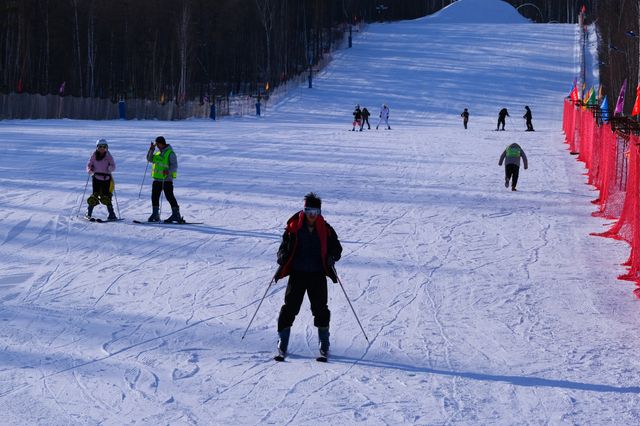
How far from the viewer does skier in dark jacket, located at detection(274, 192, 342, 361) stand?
24.9 ft

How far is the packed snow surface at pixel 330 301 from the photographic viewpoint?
6.78 m

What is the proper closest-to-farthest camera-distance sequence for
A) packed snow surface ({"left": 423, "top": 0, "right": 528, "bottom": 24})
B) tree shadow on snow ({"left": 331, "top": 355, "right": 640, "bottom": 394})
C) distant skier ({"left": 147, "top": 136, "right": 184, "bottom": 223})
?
1. tree shadow on snow ({"left": 331, "top": 355, "right": 640, "bottom": 394})
2. distant skier ({"left": 147, "top": 136, "right": 184, "bottom": 223})
3. packed snow surface ({"left": 423, "top": 0, "right": 528, "bottom": 24})

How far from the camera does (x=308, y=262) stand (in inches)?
302

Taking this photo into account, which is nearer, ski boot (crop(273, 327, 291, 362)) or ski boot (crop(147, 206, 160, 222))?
ski boot (crop(273, 327, 291, 362))

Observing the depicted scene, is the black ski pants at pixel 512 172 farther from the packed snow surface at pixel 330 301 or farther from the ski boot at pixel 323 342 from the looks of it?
the ski boot at pixel 323 342

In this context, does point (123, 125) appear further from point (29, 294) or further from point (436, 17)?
point (436, 17)

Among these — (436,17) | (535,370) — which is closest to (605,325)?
(535,370)

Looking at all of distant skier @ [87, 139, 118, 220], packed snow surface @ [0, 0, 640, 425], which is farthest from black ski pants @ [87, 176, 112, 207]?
packed snow surface @ [0, 0, 640, 425]

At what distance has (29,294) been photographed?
9945mm

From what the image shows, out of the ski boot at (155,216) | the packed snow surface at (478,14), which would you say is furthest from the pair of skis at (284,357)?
the packed snow surface at (478,14)

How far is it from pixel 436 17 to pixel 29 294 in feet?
295

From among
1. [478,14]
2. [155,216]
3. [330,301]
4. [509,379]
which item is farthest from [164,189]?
[478,14]

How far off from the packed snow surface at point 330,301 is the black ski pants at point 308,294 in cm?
36

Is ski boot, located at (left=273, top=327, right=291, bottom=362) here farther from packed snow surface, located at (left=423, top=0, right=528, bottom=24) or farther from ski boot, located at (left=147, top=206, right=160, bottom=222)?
packed snow surface, located at (left=423, top=0, right=528, bottom=24)
